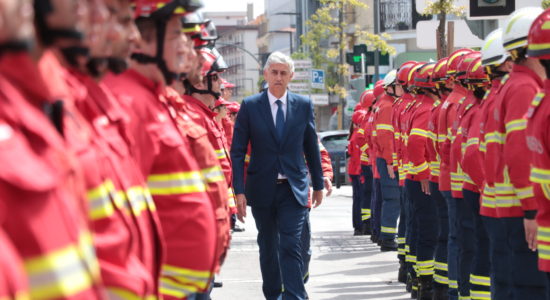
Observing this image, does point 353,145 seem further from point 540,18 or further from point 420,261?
point 540,18

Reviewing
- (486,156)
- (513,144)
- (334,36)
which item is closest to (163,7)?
(513,144)

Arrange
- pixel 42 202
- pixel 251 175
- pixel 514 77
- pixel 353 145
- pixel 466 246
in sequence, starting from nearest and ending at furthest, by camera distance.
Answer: pixel 42 202, pixel 514 77, pixel 466 246, pixel 251 175, pixel 353 145

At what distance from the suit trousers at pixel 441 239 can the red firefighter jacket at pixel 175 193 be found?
233 inches

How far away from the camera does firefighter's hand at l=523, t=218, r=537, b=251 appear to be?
22.2ft

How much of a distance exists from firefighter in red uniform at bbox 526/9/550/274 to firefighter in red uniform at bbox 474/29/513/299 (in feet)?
2.77

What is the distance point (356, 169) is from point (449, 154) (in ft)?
29.8

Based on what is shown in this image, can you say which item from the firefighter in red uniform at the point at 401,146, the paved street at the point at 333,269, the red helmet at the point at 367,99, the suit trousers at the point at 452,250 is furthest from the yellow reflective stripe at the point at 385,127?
the suit trousers at the point at 452,250

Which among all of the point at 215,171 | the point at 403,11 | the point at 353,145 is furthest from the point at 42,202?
the point at 403,11

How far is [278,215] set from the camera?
31.1 feet

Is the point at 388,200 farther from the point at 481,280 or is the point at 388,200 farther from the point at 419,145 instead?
the point at 481,280

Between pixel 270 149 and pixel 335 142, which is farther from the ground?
pixel 270 149

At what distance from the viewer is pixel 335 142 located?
34625mm

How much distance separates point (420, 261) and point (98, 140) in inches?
315

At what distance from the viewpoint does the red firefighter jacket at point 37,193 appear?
215 centimetres
